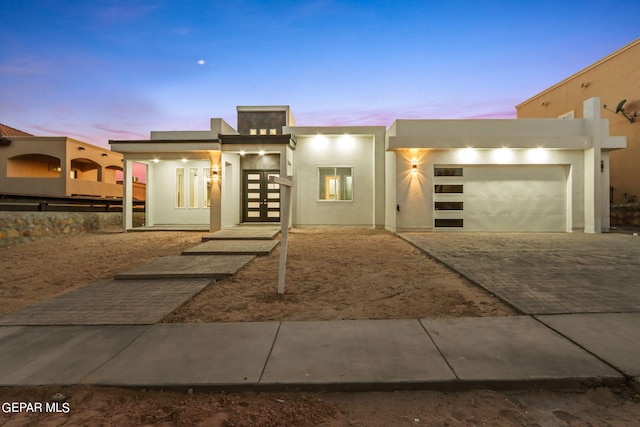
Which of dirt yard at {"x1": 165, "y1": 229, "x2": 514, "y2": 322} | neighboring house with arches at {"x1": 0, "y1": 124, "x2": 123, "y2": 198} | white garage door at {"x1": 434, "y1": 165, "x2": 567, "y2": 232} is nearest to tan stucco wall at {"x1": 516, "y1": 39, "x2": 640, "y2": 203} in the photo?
white garage door at {"x1": 434, "y1": 165, "x2": 567, "y2": 232}

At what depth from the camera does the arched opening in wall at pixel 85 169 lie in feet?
76.3

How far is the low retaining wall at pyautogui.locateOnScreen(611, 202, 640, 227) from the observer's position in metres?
14.3

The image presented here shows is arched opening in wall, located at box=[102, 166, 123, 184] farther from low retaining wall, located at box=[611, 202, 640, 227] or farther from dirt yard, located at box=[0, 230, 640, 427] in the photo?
low retaining wall, located at box=[611, 202, 640, 227]

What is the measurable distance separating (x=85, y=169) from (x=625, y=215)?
115 ft

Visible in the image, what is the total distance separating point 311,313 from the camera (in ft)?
12.5

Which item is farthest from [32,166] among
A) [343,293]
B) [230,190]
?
[343,293]

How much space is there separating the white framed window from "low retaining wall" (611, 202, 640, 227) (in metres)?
13.0

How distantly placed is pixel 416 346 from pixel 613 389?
4.61 ft

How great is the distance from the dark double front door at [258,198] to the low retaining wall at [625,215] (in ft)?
54.0

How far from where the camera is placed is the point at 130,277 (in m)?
5.40

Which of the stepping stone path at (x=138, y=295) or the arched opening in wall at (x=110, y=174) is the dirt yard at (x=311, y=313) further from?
the arched opening in wall at (x=110, y=174)

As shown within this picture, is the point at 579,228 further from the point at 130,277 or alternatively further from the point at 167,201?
the point at 167,201

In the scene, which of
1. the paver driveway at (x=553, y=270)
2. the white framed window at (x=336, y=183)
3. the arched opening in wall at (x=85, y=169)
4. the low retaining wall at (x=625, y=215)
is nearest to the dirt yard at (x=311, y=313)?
the paver driveway at (x=553, y=270)

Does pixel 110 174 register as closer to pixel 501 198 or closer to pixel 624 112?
pixel 501 198
